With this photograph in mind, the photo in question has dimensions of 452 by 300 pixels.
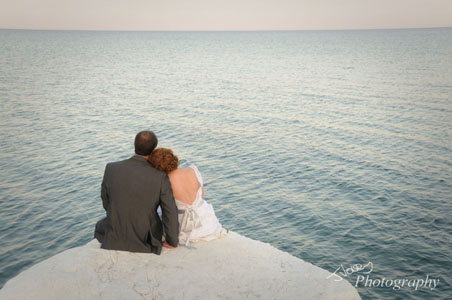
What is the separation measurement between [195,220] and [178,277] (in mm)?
1228

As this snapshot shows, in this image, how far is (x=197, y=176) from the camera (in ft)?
25.5

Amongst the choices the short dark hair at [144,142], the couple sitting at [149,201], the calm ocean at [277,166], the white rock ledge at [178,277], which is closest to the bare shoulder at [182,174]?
the couple sitting at [149,201]

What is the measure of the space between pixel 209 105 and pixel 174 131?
11400mm

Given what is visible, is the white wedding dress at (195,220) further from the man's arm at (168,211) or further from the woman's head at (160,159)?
the woman's head at (160,159)

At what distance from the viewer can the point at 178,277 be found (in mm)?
7012

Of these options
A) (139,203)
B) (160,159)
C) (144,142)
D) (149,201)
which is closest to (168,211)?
(149,201)

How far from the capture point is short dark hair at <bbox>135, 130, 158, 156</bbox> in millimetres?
7207

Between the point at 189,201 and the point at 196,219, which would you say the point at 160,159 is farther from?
the point at 196,219

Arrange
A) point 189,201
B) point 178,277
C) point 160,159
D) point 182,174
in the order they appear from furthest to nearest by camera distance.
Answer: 1. point 189,201
2. point 182,174
3. point 160,159
4. point 178,277

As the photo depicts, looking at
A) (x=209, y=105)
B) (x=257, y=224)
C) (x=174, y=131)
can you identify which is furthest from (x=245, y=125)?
(x=257, y=224)

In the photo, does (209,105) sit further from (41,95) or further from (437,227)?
(437,227)

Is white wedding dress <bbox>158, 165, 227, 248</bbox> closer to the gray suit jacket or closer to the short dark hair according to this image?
the gray suit jacket

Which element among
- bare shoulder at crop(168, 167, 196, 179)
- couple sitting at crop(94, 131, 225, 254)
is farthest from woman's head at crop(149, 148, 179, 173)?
bare shoulder at crop(168, 167, 196, 179)

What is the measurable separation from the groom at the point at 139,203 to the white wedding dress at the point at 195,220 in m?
0.32
